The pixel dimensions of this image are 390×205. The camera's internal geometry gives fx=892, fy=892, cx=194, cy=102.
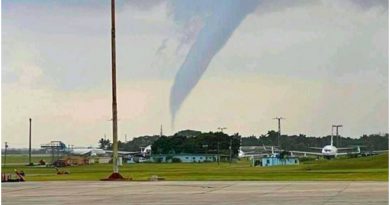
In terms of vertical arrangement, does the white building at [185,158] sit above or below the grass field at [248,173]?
above

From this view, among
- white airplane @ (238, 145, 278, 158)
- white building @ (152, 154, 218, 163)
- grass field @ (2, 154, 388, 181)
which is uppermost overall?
white airplane @ (238, 145, 278, 158)

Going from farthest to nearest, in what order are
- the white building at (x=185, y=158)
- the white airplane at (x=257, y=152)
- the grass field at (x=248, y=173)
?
the white airplane at (x=257, y=152), the white building at (x=185, y=158), the grass field at (x=248, y=173)

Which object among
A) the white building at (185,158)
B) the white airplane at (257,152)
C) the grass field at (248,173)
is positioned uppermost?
the white airplane at (257,152)

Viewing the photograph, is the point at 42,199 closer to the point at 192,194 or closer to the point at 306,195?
the point at 192,194

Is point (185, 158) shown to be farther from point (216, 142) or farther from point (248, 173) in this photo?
point (248, 173)

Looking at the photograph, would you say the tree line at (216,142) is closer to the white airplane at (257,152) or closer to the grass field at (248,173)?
the white airplane at (257,152)

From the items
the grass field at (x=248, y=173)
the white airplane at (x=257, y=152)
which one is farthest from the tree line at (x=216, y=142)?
the grass field at (x=248, y=173)

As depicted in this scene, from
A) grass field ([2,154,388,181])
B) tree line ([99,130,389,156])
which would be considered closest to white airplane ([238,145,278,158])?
tree line ([99,130,389,156])

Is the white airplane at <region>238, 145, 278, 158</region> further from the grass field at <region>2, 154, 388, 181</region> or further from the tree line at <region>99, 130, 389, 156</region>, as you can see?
the grass field at <region>2, 154, 388, 181</region>

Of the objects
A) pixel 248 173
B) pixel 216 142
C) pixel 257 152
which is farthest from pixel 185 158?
pixel 248 173

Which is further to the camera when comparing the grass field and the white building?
the white building

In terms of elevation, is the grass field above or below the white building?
below
